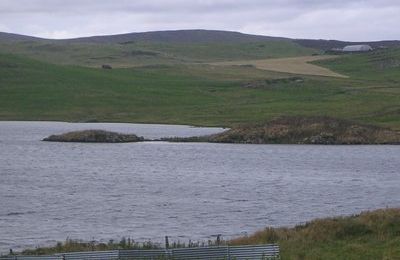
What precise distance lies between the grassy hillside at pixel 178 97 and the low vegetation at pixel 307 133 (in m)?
10.3

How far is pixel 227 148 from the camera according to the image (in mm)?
96750

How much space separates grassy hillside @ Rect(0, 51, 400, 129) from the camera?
440ft

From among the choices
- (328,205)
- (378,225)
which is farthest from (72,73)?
(378,225)

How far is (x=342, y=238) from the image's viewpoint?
3291 cm

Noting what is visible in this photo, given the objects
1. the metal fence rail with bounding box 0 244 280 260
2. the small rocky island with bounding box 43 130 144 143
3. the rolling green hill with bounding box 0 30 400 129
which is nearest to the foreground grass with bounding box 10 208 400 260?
the metal fence rail with bounding box 0 244 280 260

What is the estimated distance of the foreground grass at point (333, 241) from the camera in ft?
95.8

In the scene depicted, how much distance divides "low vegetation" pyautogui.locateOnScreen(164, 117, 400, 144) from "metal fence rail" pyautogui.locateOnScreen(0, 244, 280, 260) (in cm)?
7218

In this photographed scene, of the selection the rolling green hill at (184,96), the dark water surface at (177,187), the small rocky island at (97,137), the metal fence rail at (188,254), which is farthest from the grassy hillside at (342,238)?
the rolling green hill at (184,96)

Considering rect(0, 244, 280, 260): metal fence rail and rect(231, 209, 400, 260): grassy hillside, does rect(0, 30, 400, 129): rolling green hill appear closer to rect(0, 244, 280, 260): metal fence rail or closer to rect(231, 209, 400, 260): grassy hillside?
rect(231, 209, 400, 260): grassy hillside

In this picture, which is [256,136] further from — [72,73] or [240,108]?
[72,73]

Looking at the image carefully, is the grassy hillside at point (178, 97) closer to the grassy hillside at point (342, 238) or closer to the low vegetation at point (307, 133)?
the low vegetation at point (307, 133)

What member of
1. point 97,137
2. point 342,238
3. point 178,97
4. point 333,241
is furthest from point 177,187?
point 178,97

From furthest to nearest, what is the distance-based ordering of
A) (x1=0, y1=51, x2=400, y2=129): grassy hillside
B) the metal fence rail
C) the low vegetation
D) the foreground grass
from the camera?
1. (x1=0, y1=51, x2=400, y2=129): grassy hillside
2. the low vegetation
3. the foreground grass
4. the metal fence rail

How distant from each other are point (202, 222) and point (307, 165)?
35021 mm
